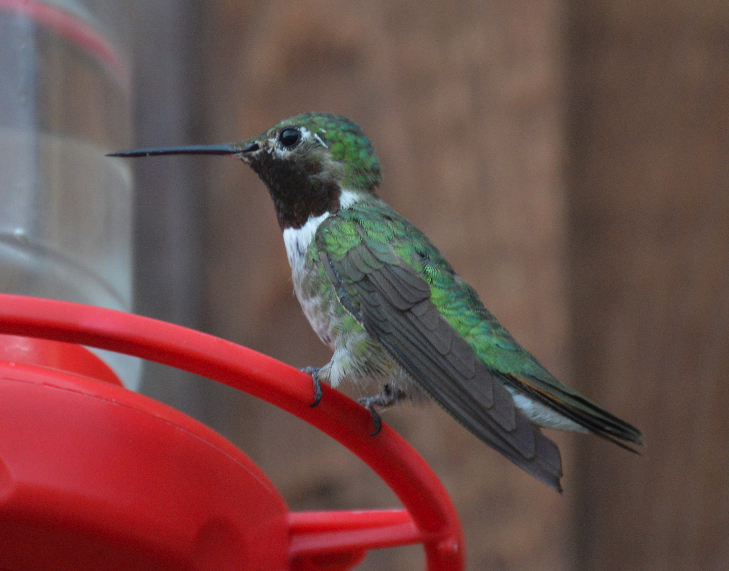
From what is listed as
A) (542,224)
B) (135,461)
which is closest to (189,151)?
(135,461)

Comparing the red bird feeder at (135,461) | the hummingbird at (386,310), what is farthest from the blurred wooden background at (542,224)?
the red bird feeder at (135,461)

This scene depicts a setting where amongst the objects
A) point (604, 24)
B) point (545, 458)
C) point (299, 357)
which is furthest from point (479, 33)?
point (545, 458)

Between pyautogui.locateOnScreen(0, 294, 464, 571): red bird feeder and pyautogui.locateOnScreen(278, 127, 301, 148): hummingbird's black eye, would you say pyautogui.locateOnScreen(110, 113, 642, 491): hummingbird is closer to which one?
pyautogui.locateOnScreen(278, 127, 301, 148): hummingbird's black eye

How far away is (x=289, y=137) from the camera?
7.09 ft

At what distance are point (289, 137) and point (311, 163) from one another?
112 mm

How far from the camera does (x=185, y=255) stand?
107 inches

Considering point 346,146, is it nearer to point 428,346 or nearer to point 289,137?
point 289,137

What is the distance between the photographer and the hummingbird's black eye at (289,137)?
2.15 m

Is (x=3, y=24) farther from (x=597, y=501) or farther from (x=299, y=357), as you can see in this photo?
(x=597, y=501)

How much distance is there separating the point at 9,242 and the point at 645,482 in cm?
177

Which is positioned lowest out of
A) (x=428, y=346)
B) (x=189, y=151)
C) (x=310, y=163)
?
(x=428, y=346)

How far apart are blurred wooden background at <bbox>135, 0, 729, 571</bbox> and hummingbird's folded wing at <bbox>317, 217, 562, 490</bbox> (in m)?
0.45

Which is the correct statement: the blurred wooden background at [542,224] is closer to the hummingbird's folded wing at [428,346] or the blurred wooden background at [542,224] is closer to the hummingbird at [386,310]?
the hummingbird at [386,310]

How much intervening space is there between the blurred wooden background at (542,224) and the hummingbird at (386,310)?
207 millimetres
